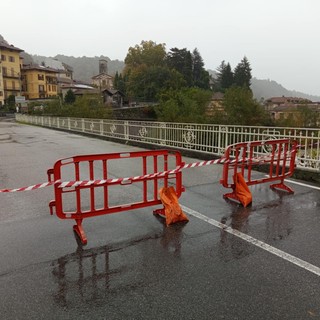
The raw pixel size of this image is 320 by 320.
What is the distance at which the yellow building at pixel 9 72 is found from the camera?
252ft

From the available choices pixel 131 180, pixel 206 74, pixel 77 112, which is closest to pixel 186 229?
pixel 131 180

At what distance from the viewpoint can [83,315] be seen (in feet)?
8.13

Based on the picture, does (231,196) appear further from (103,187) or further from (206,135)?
(206,135)

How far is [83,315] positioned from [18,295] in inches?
27.7

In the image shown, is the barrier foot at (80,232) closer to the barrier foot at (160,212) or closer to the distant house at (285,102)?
the barrier foot at (160,212)

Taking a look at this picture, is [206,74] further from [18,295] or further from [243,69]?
[18,295]

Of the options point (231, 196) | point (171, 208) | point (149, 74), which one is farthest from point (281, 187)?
point (149, 74)

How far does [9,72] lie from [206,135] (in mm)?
83368

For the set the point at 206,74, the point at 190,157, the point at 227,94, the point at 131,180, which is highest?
the point at 206,74

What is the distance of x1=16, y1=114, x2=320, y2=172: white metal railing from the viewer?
7180 mm

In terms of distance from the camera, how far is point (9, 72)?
260 ft

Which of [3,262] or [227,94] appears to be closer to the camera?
[3,262]

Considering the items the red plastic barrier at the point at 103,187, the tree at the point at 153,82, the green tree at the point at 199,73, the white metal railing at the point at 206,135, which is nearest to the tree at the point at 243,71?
the green tree at the point at 199,73

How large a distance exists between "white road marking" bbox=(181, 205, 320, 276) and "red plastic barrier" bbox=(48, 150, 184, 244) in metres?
0.48
